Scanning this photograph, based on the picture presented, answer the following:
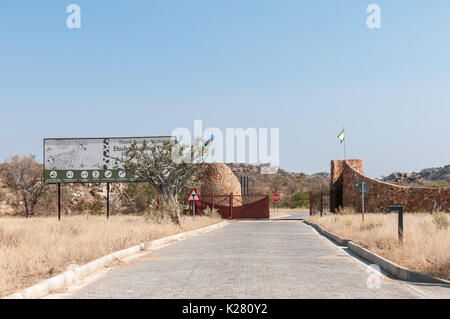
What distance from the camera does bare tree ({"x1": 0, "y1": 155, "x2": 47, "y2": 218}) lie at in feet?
165

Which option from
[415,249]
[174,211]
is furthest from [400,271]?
[174,211]

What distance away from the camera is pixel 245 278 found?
1064 cm

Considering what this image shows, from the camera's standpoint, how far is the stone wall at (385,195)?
35625mm

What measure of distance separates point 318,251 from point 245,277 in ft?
20.7

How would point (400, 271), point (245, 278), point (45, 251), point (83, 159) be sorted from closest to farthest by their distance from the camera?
point (245, 278)
point (400, 271)
point (45, 251)
point (83, 159)

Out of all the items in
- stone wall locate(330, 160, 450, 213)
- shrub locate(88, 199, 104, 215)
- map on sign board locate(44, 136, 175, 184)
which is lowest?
shrub locate(88, 199, 104, 215)

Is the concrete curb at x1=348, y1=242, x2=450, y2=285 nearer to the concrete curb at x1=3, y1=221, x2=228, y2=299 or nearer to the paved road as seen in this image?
the paved road

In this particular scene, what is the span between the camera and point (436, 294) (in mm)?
8938

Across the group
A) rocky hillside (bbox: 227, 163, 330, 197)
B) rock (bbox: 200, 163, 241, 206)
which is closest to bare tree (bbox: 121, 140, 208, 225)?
rock (bbox: 200, 163, 241, 206)

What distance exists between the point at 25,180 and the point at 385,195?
108ft

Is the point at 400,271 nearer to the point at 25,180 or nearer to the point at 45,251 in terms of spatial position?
the point at 45,251

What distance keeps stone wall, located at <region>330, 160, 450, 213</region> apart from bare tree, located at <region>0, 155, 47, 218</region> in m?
27.9
